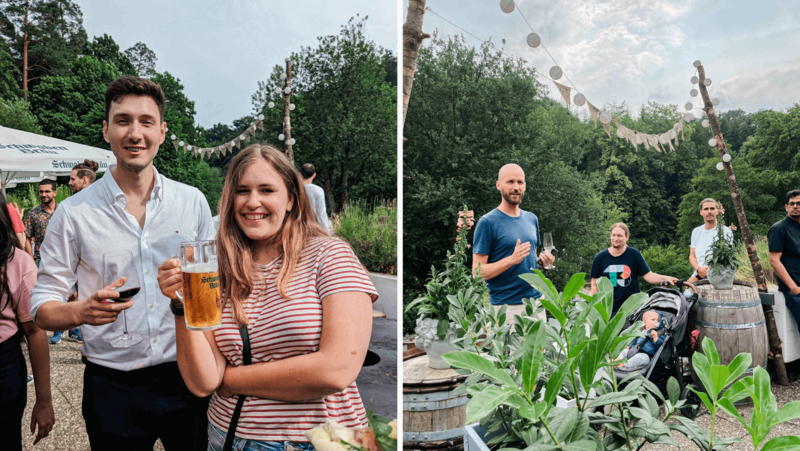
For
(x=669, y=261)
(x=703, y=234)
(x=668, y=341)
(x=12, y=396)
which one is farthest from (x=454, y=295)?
(x=669, y=261)

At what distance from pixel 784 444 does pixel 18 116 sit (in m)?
1.58

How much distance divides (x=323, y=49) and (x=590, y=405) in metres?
1.04

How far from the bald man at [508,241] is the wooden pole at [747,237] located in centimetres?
220

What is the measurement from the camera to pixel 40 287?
0.98 m

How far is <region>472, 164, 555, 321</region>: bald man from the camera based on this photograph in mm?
2881

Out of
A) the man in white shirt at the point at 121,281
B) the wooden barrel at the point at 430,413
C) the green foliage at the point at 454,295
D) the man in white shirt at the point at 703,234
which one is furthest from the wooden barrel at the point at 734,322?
the man in white shirt at the point at 121,281

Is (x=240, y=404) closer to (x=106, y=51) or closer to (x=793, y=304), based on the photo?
(x=106, y=51)

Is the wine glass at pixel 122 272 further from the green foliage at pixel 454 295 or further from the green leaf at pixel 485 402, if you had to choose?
the green foliage at pixel 454 295

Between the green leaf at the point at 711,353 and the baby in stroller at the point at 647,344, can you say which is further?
the baby in stroller at the point at 647,344

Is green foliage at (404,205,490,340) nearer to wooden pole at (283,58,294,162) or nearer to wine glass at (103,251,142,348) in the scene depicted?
wooden pole at (283,58,294,162)

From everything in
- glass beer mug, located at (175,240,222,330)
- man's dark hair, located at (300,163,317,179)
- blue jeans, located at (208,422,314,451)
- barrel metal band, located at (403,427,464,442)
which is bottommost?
barrel metal band, located at (403,427,464,442)

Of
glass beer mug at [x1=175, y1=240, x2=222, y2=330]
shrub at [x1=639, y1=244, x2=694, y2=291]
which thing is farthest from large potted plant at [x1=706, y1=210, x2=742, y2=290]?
glass beer mug at [x1=175, y1=240, x2=222, y2=330]

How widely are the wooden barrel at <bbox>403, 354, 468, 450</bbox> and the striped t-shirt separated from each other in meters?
0.83

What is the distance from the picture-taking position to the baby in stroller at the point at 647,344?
3010 mm
